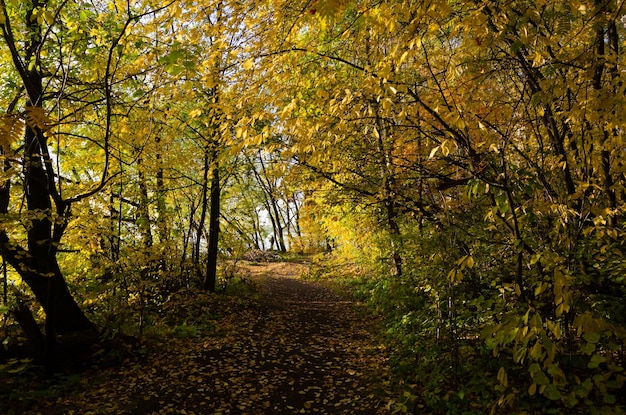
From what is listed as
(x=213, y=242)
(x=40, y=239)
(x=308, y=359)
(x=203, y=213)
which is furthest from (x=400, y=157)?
(x=213, y=242)

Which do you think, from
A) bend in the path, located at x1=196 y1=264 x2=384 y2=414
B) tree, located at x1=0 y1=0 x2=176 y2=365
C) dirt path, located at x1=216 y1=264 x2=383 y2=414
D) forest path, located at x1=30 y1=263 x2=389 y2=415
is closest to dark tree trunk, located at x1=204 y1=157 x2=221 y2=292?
forest path, located at x1=30 y1=263 x2=389 y2=415

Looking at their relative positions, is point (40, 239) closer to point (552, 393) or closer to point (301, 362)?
point (301, 362)

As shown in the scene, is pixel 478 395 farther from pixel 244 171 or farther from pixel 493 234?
pixel 244 171

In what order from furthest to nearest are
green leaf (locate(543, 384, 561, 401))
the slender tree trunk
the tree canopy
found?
the slender tree trunk, the tree canopy, green leaf (locate(543, 384, 561, 401))

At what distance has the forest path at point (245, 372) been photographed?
486cm

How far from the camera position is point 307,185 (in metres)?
7.92

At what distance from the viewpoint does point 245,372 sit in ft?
19.5

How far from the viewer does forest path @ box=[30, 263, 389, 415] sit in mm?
4863

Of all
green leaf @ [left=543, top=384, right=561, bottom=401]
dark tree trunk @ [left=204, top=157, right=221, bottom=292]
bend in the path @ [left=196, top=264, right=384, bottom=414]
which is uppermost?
dark tree trunk @ [left=204, top=157, right=221, bottom=292]

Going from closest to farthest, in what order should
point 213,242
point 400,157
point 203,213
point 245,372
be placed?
1. point 400,157
2. point 245,372
3. point 203,213
4. point 213,242

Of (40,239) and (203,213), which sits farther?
(203,213)

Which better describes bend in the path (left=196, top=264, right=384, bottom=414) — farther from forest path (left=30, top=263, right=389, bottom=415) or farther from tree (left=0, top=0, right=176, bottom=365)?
tree (left=0, top=0, right=176, bottom=365)

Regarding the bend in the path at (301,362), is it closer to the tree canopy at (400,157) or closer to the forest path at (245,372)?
the forest path at (245,372)

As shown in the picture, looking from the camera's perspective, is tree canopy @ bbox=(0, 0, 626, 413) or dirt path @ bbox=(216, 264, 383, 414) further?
dirt path @ bbox=(216, 264, 383, 414)
